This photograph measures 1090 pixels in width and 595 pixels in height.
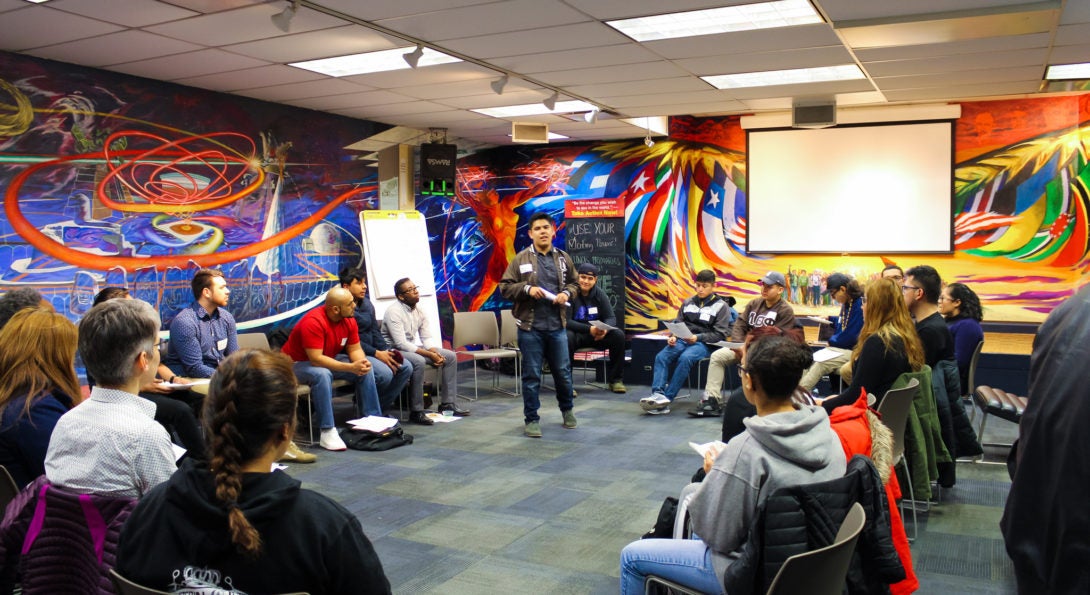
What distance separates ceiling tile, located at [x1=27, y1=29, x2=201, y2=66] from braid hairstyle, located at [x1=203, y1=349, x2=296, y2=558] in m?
4.14

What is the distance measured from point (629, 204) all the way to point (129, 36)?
5994mm

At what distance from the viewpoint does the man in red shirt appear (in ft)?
20.1

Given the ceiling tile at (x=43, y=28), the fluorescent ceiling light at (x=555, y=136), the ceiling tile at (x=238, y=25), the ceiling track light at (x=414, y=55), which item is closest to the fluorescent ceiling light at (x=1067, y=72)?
the ceiling track light at (x=414, y=55)

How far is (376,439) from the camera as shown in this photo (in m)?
6.11

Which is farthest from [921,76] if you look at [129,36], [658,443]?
[129,36]

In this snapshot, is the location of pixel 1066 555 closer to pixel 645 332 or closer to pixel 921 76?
pixel 921 76

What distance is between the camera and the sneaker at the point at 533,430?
250 inches

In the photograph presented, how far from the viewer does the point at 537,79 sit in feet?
21.2

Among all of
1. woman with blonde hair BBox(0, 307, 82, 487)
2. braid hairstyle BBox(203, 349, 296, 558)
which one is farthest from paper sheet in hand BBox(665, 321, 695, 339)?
braid hairstyle BBox(203, 349, 296, 558)

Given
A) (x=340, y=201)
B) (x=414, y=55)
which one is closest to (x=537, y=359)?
(x=414, y=55)

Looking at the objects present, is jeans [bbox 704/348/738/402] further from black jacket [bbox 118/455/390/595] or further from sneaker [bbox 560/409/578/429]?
black jacket [bbox 118/455/390/595]

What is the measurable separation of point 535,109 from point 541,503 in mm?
4379

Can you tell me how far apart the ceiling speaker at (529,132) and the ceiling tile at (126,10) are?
431 centimetres

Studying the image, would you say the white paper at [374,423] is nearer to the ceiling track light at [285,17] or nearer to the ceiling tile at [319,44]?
the ceiling tile at [319,44]
